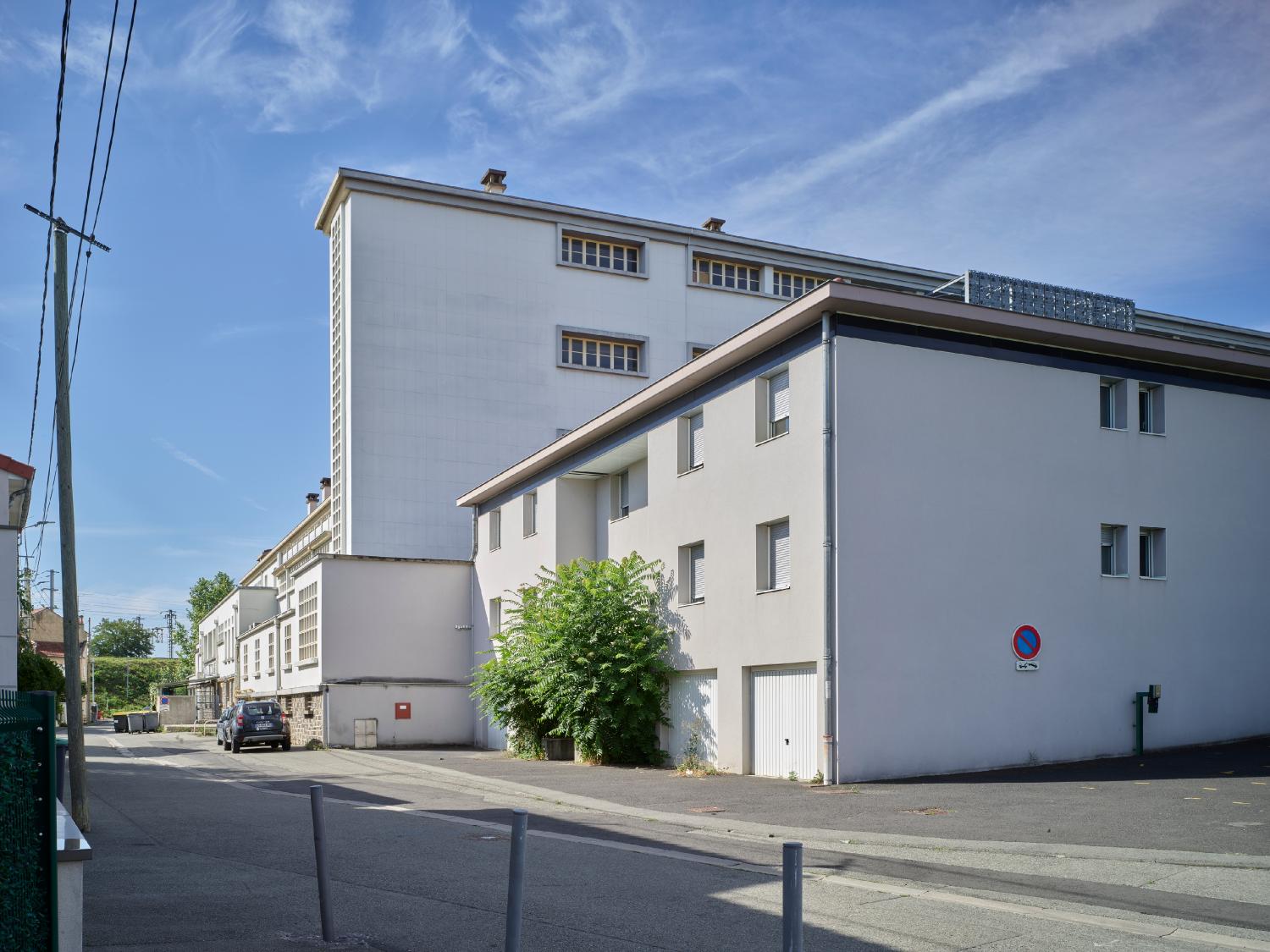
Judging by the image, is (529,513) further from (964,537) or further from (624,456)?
(964,537)

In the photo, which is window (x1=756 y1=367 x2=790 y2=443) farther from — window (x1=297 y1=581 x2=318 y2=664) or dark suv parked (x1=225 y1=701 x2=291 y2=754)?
dark suv parked (x1=225 y1=701 x2=291 y2=754)

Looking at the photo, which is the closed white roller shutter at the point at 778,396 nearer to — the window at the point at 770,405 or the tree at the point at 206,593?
the window at the point at 770,405

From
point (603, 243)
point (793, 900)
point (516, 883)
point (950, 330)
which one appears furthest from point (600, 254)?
point (793, 900)

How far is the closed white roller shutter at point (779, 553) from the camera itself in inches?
883

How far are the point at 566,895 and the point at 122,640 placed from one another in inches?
7974

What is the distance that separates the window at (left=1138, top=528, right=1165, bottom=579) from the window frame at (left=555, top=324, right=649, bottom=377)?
2462cm

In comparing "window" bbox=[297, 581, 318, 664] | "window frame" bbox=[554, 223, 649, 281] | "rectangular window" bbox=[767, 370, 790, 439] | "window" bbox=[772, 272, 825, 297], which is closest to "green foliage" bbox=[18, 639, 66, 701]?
"window" bbox=[297, 581, 318, 664]

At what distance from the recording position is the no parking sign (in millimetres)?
21078

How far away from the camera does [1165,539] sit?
23.3 meters

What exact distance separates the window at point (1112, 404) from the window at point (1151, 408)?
0.44m

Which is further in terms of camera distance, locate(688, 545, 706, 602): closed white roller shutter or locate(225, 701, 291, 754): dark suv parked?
locate(225, 701, 291, 754): dark suv parked

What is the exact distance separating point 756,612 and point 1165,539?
781 centimetres

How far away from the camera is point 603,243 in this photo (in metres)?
46.0

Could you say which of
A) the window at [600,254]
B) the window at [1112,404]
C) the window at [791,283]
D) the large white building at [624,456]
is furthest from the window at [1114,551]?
the window at [791,283]
